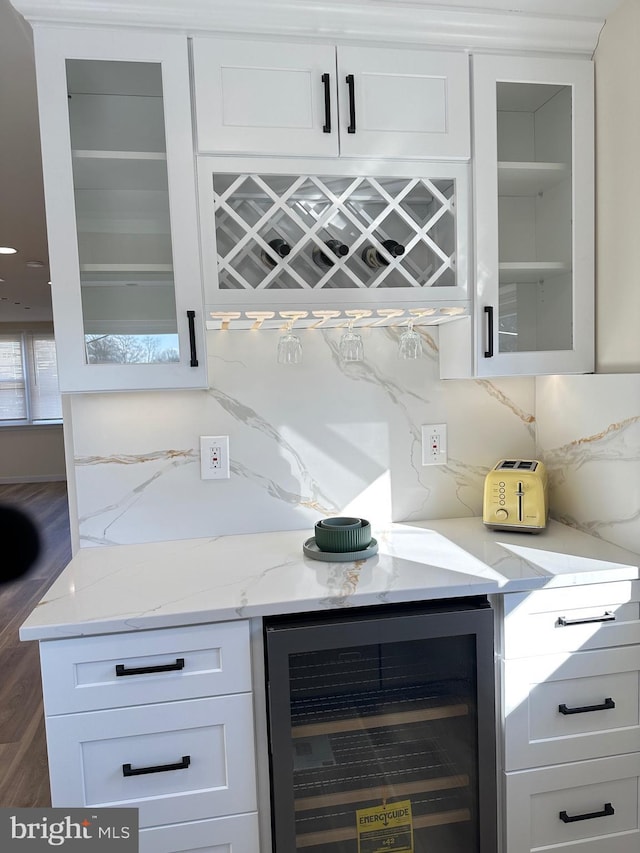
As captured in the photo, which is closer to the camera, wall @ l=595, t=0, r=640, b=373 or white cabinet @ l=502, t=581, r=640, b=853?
white cabinet @ l=502, t=581, r=640, b=853

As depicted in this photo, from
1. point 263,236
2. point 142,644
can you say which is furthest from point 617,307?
point 142,644

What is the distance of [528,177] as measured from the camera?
1787 millimetres

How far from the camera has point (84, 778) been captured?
52.8 inches

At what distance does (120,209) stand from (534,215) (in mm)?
1197

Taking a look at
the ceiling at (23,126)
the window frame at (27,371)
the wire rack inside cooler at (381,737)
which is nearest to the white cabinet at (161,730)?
the wire rack inside cooler at (381,737)

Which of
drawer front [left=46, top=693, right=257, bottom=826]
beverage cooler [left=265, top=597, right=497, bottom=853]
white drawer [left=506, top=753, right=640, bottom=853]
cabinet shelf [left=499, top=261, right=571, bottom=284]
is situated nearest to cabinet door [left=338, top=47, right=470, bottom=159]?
cabinet shelf [left=499, top=261, right=571, bottom=284]

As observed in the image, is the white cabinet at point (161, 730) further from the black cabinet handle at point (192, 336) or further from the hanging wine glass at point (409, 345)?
the hanging wine glass at point (409, 345)

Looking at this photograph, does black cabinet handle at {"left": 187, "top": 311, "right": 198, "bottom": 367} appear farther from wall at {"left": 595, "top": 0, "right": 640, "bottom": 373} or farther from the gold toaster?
wall at {"left": 595, "top": 0, "right": 640, "bottom": 373}

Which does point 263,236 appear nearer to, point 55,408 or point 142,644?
point 142,644

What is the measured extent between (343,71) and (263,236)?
497mm

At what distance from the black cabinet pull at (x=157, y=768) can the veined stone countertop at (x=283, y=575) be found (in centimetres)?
32

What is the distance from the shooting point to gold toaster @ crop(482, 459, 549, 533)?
1.85 metres

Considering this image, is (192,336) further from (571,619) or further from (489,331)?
(571,619)

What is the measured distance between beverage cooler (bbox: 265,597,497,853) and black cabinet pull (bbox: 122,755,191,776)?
0.20m
